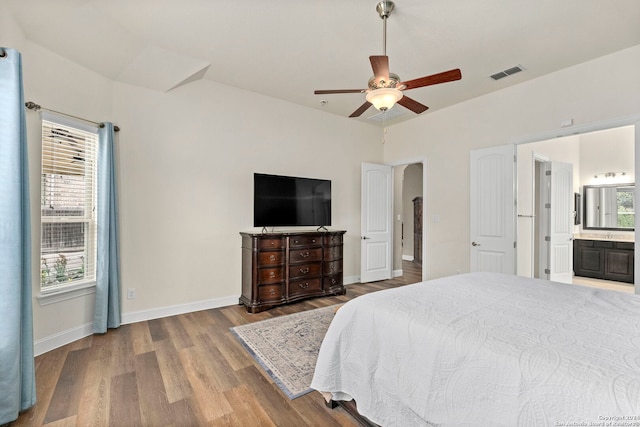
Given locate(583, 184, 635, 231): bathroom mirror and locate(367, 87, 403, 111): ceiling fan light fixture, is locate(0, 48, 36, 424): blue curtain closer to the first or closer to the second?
locate(367, 87, 403, 111): ceiling fan light fixture

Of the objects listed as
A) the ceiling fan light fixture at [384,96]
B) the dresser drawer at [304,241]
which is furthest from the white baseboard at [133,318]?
the ceiling fan light fixture at [384,96]

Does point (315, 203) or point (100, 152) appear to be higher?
point (100, 152)

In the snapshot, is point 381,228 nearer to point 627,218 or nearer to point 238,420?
point 238,420

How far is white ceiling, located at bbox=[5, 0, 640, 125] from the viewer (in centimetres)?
246

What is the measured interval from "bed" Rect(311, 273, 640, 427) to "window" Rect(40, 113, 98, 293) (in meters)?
2.76

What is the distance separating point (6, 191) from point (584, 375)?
2.92m

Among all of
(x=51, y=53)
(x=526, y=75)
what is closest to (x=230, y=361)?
(x=51, y=53)

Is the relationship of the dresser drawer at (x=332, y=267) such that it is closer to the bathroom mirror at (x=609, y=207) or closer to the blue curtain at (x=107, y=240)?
the blue curtain at (x=107, y=240)

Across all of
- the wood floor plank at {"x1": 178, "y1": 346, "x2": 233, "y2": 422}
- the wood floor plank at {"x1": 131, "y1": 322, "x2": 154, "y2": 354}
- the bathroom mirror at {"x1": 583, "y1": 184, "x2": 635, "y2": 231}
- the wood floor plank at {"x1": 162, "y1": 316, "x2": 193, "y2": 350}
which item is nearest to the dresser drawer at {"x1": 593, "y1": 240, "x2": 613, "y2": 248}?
the bathroom mirror at {"x1": 583, "y1": 184, "x2": 635, "y2": 231}

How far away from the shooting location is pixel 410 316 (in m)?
1.53

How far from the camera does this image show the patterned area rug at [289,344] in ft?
7.38

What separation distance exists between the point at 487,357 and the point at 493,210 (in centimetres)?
346

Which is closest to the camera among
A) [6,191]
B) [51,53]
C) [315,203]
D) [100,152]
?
[6,191]

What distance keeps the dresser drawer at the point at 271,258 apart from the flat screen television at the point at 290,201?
46 centimetres
